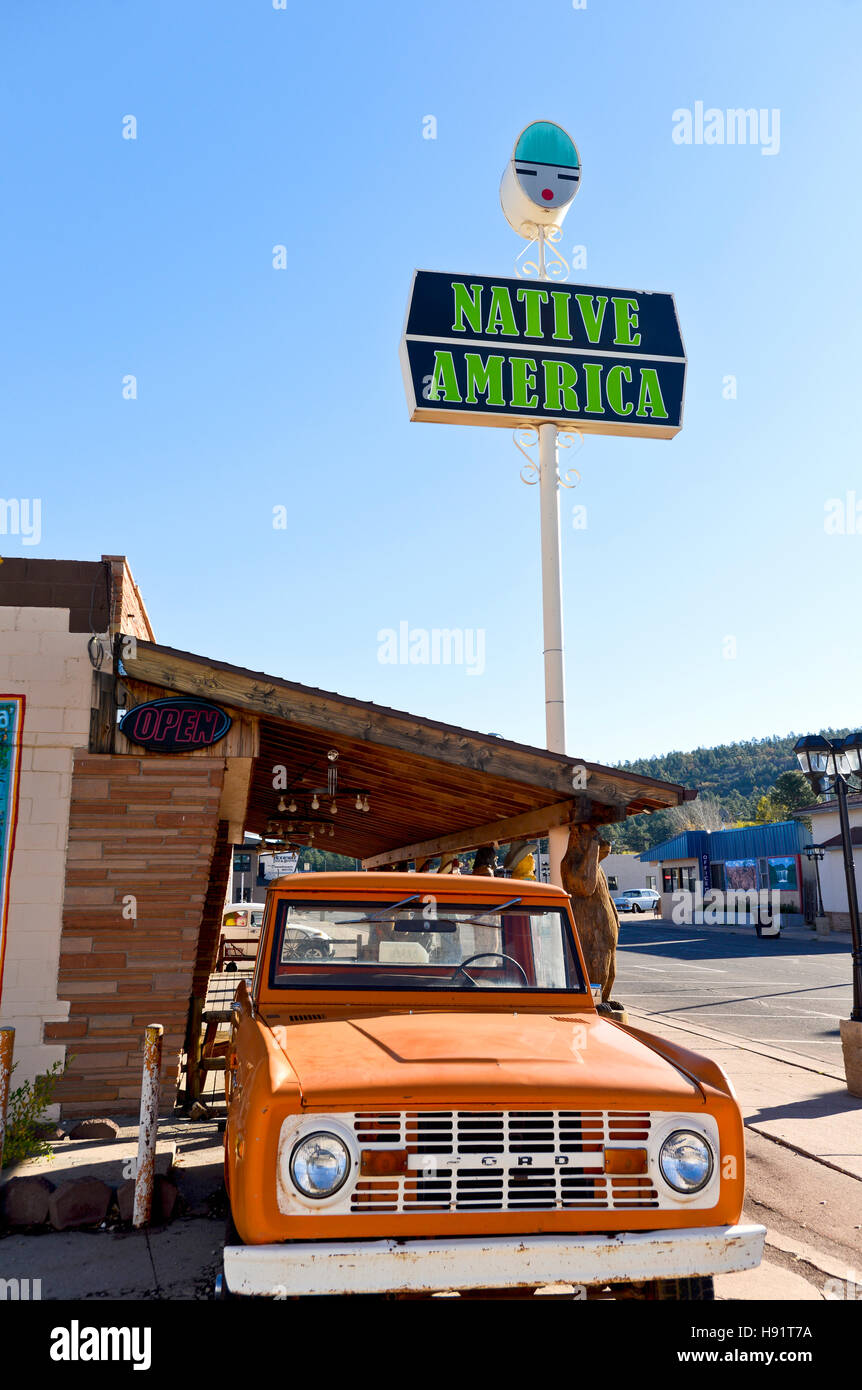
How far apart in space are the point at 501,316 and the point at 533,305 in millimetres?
516

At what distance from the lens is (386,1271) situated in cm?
286

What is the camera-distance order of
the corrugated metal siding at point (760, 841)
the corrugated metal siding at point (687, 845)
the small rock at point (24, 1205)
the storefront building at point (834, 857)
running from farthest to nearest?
the corrugated metal siding at point (687, 845) → the corrugated metal siding at point (760, 841) → the storefront building at point (834, 857) → the small rock at point (24, 1205)

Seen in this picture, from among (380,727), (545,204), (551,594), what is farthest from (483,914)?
(545,204)

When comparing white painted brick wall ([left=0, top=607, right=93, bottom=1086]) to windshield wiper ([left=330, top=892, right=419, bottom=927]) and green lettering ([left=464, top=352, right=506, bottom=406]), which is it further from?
green lettering ([left=464, top=352, right=506, bottom=406])

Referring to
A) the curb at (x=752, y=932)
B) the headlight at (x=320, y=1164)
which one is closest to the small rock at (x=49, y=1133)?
the headlight at (x=320, y=1164)

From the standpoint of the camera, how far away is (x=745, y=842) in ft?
160

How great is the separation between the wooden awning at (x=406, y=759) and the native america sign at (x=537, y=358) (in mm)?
5647

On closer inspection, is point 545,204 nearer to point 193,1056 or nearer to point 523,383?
point 523,383

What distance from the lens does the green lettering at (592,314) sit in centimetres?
1339

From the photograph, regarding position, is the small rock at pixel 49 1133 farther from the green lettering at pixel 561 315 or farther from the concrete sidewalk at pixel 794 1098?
the green lettering at pixel 561 315

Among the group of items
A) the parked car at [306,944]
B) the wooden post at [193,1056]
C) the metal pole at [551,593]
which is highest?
the metal pole at [551,593]

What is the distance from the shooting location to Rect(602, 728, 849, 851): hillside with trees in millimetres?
92438

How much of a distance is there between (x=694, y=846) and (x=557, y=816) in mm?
46674
